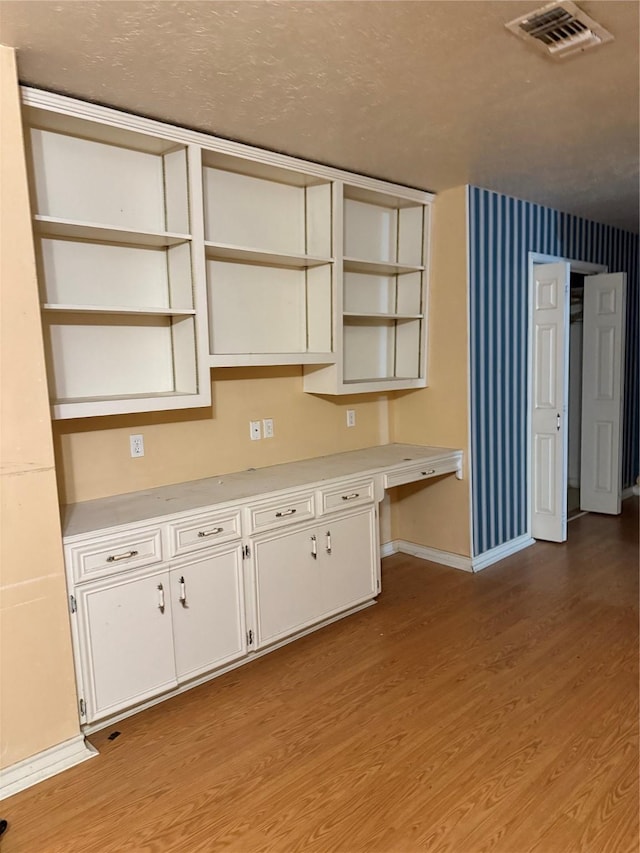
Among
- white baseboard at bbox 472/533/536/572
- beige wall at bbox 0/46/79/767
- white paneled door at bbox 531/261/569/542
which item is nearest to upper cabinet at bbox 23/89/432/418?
beige wall at bbox 0/46/79/767

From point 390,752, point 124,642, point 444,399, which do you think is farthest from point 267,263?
point 390,752

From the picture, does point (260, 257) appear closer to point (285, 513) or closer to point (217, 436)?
point (217, 436)

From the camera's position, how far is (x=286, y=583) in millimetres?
3109

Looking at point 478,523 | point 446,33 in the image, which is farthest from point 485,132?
point 478,523

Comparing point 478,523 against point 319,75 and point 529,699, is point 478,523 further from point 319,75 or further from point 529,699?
point 319,75

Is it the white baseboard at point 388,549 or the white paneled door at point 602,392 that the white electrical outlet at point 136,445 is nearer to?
the white baseboard at point 388,549

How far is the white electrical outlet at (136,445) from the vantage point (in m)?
3.03

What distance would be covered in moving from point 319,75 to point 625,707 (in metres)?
2.87

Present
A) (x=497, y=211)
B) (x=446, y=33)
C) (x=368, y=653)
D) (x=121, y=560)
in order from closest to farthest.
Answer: (x=446, y=33)
(x=121, y=560)
(x=368, y=653)
(x=497, y=211)

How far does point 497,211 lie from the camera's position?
413 centimetres

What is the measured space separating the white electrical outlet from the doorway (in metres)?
2.94

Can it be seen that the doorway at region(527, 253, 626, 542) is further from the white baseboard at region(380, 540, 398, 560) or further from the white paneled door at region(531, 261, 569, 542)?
the white baseboard at region(380, 540, 398, 560)

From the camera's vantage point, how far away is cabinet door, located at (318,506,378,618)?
331cm

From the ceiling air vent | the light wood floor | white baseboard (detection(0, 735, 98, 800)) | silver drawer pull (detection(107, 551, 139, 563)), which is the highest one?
the ceiling air vent
